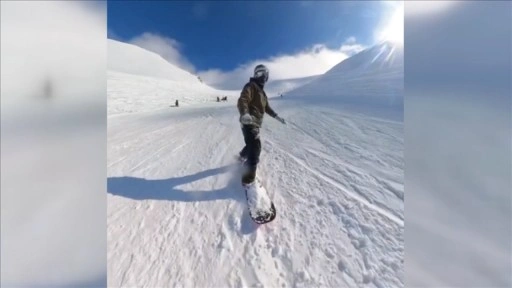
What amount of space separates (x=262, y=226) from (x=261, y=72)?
1088mm

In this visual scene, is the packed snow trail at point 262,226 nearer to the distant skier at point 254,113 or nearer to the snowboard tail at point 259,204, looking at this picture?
the snowboard tail at point 259,204

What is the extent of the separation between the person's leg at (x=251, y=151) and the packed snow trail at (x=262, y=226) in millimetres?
130

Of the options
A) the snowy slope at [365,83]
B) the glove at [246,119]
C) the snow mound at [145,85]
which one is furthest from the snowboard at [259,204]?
the snow mound at [145,85]

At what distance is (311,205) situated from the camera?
1636 millimetres

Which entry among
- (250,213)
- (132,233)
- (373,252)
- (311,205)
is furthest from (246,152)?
(373,252)

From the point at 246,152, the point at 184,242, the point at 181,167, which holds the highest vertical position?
the point at 246,152

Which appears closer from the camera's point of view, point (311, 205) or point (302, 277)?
point (302, 277)

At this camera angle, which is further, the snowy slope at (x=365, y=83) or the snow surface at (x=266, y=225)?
the snowy slope at (x=365, y=83)

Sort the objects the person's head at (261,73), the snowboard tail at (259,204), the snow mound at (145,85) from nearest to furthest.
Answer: the snowboard tail at (259,204)
the person's head at (261,73)
the snow mound at (145,85)

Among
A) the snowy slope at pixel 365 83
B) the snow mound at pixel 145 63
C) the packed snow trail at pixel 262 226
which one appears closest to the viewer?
the packed snow trail at pixel 262 226

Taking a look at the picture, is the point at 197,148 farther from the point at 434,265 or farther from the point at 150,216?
the point at 434,265

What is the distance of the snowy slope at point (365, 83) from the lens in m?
4.08

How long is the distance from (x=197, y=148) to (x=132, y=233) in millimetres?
1092

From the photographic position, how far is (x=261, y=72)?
1.78m
